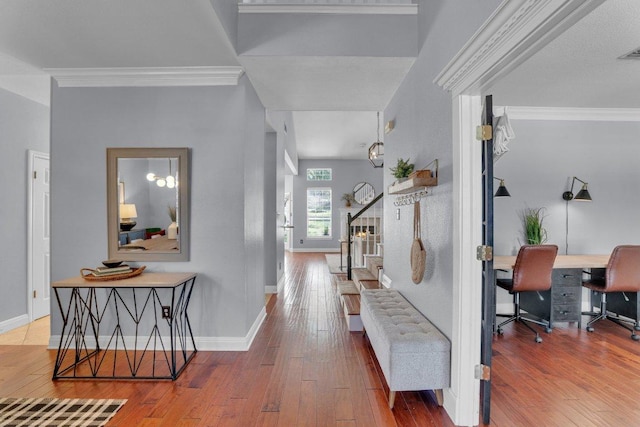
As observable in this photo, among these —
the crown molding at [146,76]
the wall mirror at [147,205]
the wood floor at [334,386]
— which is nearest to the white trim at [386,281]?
the wood floor at [334,386]

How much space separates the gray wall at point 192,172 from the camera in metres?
3.03

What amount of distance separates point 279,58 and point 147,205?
1.83m

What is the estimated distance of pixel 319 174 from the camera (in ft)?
36.0

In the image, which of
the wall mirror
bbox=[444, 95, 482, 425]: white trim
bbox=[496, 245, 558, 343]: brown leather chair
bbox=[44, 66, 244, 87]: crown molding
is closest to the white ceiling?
bbox=[444, 95, 482, 425]: white trim

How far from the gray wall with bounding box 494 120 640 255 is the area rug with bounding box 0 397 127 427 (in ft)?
14.3

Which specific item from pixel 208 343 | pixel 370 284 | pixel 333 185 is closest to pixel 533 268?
pixel 370 284

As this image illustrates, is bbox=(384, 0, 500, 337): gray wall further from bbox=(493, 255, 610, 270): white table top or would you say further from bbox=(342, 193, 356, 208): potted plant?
bbox=(342, 193, 356, 208): potted plant

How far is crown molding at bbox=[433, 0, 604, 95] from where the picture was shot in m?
1.22

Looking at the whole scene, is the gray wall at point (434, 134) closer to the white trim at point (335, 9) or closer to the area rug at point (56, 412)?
the white trim at point (335, 9)

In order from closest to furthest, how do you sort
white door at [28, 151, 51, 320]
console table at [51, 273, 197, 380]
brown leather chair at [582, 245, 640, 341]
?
1. console table at [51, 273, 197, 380]
2. brown leather chair at [582, 245, 640, 341]
3. white door at [28, 151, 51, 320]

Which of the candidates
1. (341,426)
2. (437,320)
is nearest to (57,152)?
(341,426)

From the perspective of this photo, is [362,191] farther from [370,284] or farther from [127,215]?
[127,215]

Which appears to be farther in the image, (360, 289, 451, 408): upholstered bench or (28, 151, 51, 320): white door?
(28, 151, 51, 320): white door

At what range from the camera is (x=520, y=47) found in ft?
4.75
